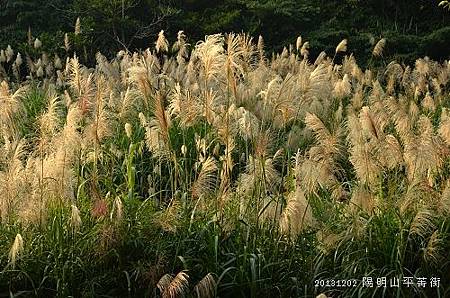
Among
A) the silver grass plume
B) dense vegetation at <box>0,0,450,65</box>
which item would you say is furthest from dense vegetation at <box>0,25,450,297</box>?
dense vegetation at <box>0,0,450,65</box>

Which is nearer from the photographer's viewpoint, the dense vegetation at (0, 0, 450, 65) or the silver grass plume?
the silver grass plume

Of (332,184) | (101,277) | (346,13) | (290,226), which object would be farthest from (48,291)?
(346,13)

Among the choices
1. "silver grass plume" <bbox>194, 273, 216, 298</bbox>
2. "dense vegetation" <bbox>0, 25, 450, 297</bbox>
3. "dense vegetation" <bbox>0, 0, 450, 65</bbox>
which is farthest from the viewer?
"dense vegetation" <bbox>0, 0, 450, 65</bbox>

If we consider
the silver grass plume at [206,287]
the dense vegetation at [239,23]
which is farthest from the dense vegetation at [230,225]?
the dense vegetation at [239,23]

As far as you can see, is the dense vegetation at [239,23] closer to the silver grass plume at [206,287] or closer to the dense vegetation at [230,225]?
the dense vegetation at [230,225]

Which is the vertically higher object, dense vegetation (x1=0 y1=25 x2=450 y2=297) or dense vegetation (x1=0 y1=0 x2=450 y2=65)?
dense vegetation (x1=0 y1=0 x2=450 y2=65)

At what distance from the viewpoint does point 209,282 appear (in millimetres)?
3539

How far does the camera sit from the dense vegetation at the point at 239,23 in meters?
13.2

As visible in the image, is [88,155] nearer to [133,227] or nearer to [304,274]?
[133,227]

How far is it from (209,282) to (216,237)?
0.61 meters

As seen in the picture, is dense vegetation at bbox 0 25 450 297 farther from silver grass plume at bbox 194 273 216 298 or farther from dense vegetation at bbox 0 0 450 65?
dense vegetation at bbox 0 0 450 65

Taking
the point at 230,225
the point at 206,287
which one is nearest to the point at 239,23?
the point at 230,225

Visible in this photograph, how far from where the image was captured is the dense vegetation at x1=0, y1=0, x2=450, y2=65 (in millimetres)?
13227

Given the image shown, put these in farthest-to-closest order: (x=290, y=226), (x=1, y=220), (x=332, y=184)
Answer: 1. (x=332, y=184)
2. (x=1, y=220)
3. (x=290, y=226)
